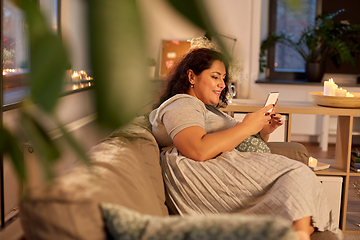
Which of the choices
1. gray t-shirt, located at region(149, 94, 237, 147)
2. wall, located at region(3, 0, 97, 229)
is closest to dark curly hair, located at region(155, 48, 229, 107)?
gray t-shirt, located at region(149, 94, 237, 147)

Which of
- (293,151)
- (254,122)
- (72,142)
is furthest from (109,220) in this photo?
(293,151)

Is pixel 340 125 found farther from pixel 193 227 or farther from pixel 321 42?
pixel 321 42

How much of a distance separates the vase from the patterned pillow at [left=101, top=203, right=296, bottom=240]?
4.26 metres

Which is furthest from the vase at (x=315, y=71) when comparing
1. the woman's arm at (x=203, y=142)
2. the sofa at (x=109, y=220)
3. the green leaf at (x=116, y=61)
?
the green leaf at (x=116, y=61)

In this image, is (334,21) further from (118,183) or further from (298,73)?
(118,183)

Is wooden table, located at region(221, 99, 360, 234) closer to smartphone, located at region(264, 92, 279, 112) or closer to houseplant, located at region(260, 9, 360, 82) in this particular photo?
smartphone, located at region(264, 92, 279, 112)

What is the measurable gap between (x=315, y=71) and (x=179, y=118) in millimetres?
3629

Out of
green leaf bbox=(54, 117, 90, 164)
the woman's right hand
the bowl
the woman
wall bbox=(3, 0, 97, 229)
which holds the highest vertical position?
wall bbox=(3, 0, 97, 229)

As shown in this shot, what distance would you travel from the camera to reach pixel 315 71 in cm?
455

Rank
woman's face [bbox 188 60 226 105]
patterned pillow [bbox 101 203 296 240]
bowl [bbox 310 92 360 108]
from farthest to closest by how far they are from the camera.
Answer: bowl [bbox 310 92 360 108] → woman's face [bbox 188 60 226 105] → patterned pillow [bbox 101 203 296 240]

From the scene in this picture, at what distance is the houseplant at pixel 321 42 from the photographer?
4414 millimetres

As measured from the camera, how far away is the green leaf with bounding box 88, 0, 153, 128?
0.15m

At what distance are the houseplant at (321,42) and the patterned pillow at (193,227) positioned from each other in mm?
3925

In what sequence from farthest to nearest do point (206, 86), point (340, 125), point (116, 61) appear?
point (340, 125) < point (206, 86) < point (116, 61)
